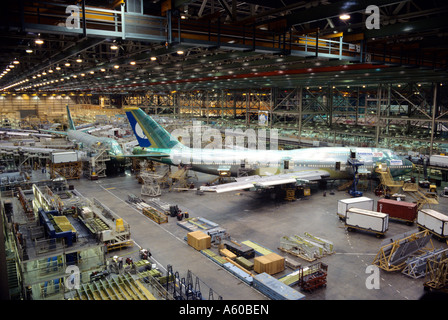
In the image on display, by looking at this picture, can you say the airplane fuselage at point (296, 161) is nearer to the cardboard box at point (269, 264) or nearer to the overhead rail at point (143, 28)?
the cardboard box at point (269, 264)

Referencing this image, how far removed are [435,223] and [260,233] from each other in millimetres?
Result: 12625

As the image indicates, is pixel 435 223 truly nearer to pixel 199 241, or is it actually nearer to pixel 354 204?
pixel 354 204

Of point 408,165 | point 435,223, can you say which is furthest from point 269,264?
point 408,165

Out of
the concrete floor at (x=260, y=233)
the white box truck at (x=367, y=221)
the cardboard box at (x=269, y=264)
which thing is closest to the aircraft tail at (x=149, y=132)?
the concrete floor at (x=260, y=233)

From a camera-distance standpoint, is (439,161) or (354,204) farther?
(439,161)

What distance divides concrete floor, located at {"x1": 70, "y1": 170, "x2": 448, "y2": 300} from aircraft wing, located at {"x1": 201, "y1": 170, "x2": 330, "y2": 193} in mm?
2219

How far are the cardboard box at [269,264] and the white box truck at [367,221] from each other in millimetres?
8648

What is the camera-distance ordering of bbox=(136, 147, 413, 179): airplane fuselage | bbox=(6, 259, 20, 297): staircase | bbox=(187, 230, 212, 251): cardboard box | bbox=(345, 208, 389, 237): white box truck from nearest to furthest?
bbox=(6, 259, 20, 297): staircase → bbox=(187, 230, 212, 251): cardboard box → bbox=(345, 208, 389, 237): white box truck → bbox=(136, 147, 413, 179): airplane fuselage

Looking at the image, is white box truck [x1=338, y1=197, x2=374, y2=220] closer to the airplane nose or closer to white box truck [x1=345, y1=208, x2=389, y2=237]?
white box truck [x1=345, y1=208, x2=389, y2=237]

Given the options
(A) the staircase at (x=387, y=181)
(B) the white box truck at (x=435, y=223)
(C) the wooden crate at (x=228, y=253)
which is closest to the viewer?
(C) the wooden crate at (x=228, y=253)

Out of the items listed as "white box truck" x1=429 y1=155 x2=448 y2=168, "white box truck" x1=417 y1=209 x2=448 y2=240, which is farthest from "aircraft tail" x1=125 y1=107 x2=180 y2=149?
"white box truck" x1=429 y1=155 x2=448 y2=168

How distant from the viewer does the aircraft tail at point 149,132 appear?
40844mm

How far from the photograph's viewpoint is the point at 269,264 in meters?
19.5

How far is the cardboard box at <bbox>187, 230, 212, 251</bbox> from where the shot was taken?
22.5 meters
